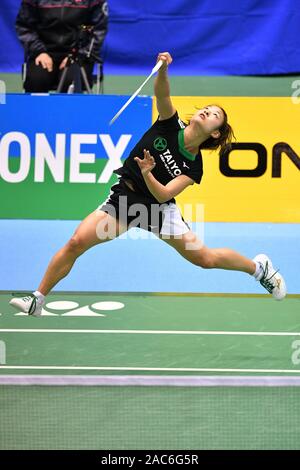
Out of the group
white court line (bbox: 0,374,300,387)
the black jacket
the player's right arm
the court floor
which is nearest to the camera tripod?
the black jacket

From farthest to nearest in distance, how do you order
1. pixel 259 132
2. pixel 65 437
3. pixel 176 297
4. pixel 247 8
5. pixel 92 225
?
pixel 247 8
pixel 259 132
pixel 176 297
pixel 92 225
pixel 65 437

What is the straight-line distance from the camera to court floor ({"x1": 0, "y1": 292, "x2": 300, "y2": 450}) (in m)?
4.17

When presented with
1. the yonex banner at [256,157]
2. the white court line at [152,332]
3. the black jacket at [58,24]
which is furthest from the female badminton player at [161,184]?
the black jacket at [58,24]

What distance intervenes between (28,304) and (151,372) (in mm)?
885

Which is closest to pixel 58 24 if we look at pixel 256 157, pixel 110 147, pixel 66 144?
pixel 66 144

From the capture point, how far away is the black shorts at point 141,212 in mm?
5344

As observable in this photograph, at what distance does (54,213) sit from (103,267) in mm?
1324

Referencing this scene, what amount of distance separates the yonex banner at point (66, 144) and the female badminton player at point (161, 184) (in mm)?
2849

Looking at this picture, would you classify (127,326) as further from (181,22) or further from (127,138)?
(181,22)

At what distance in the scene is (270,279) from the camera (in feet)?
19.4

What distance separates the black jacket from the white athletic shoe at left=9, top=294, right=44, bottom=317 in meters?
4.17

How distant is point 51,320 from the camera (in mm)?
5965

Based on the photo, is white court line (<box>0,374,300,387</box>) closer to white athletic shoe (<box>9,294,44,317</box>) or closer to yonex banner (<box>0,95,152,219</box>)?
white athletic shoe (<box>9,294,44,317</box>)

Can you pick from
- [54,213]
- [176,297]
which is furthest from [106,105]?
[176,297]
